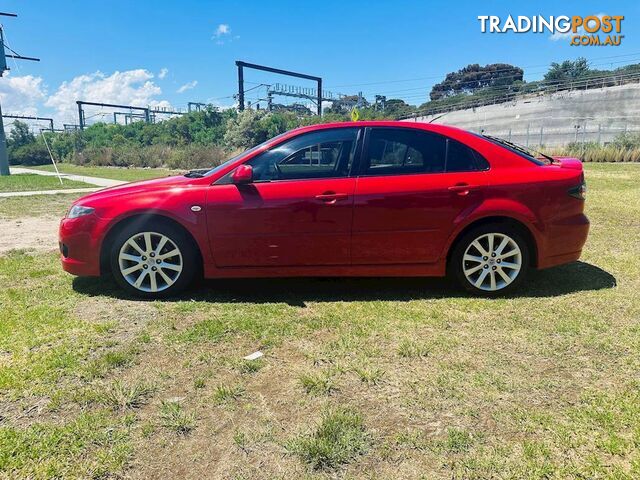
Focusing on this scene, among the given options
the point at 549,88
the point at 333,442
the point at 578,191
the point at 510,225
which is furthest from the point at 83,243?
the point at 549,88

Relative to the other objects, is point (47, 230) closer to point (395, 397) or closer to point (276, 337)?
point (276, 337)

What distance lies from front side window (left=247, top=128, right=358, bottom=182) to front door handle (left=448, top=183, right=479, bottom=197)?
93 cm

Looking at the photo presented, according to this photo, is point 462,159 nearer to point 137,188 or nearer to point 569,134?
point 137,188

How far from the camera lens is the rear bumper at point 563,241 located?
4.07 metres

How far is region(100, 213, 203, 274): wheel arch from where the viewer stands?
407 cm

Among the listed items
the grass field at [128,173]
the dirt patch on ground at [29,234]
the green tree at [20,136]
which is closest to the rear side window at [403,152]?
the dirt patch on ground at [29,234]

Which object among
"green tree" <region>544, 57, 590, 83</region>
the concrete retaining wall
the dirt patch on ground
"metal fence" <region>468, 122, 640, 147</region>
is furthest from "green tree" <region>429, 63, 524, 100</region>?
the dirt patch on ground

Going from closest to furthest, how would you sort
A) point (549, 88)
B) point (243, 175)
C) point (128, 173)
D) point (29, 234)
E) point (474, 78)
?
point (243, 175)
point (29, 234)
point (128, 173)
point (549, 88)
point (474, 78)

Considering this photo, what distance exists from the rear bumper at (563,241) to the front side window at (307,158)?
76.3 inches

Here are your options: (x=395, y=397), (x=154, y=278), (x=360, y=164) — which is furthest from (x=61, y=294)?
(x=395, y=397)

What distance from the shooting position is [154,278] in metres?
4.14

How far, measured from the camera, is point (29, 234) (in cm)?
718

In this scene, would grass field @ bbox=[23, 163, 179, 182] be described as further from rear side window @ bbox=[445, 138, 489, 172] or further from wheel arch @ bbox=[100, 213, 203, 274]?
rear side window @ bbox=[445, 138, 489, 172]

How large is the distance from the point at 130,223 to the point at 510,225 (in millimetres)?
3458
